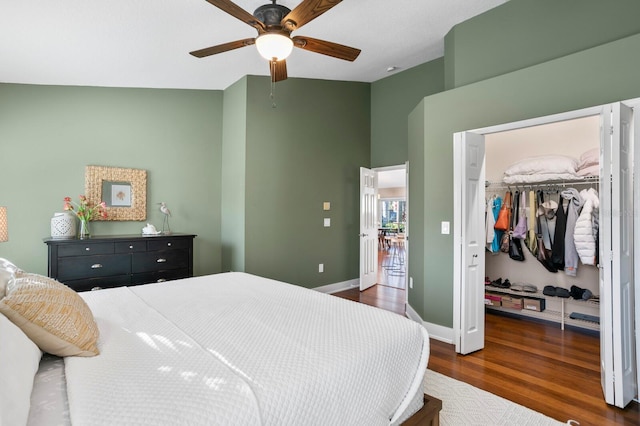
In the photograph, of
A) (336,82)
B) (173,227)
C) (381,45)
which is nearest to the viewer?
(381,45)

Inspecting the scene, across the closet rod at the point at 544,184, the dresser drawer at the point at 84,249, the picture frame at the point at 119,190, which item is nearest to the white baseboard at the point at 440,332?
the closet rod at the point at 544,184

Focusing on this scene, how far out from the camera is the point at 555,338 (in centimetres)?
346

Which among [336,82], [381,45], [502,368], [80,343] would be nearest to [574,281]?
[502,368]

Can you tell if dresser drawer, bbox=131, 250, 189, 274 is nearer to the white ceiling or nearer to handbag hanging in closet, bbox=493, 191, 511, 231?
the white ceiling

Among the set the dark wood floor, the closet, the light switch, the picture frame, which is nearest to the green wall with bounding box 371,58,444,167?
the closet

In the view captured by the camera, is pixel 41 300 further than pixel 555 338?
No

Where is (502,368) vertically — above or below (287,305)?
below

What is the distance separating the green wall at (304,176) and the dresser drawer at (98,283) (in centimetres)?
141

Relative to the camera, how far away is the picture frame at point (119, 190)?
13.2ft

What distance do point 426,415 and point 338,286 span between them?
3784 millimetres

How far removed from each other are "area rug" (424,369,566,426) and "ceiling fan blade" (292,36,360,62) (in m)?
2.64

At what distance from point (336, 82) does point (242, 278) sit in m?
3.72

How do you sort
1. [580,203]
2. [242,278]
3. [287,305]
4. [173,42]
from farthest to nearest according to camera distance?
[580,203] < [173,42] < [242,278] < [287,305]

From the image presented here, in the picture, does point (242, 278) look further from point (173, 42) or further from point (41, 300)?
point (173, 42)
